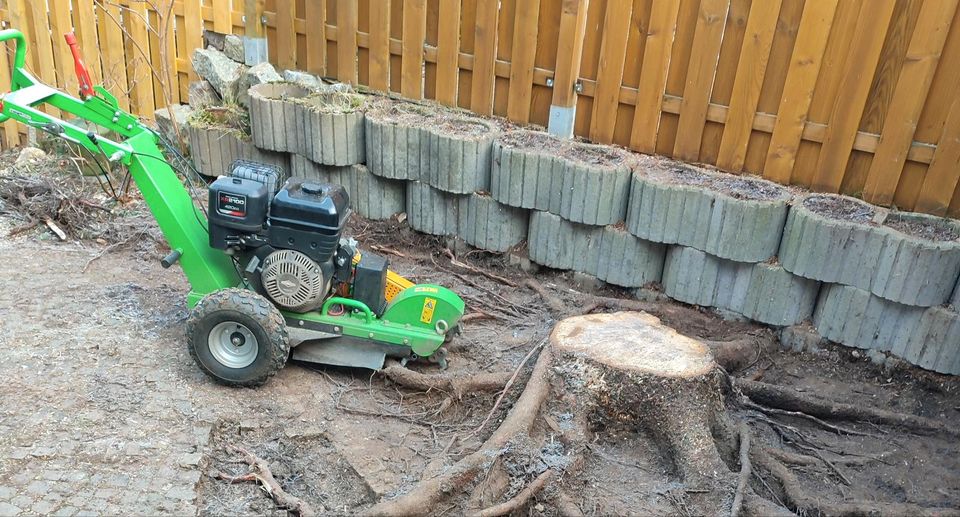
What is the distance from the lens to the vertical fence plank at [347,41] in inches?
255

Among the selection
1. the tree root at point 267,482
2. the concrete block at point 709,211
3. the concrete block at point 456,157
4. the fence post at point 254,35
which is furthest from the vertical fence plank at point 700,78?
the fence post at point 254,35

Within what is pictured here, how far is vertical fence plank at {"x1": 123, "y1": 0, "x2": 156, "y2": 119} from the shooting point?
23.4ft

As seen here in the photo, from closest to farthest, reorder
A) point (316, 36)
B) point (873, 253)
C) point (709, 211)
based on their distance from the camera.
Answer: point (873, 253) → point (709, 211) → point (316, 36)

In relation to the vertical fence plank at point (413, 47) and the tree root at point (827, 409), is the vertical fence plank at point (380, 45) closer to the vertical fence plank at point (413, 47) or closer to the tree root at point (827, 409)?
the vertical fence plank at point (413, 47)

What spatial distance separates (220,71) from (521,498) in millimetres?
5056

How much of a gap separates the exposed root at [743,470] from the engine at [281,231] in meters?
2.19

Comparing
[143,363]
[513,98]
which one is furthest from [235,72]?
[143,363]

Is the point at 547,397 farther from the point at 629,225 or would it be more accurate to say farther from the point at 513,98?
the point at 513,98

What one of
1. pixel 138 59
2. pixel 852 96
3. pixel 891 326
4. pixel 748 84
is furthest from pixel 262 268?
pixel 138 59

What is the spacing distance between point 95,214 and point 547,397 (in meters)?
4.28

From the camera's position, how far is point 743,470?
3680mm

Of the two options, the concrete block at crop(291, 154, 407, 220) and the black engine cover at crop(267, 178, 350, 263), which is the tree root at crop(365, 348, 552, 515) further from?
the concrete block at crop(291, 154, 407, 220)

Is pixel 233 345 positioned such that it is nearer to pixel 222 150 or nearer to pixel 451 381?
pixel 451 381

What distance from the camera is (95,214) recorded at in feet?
20.6
